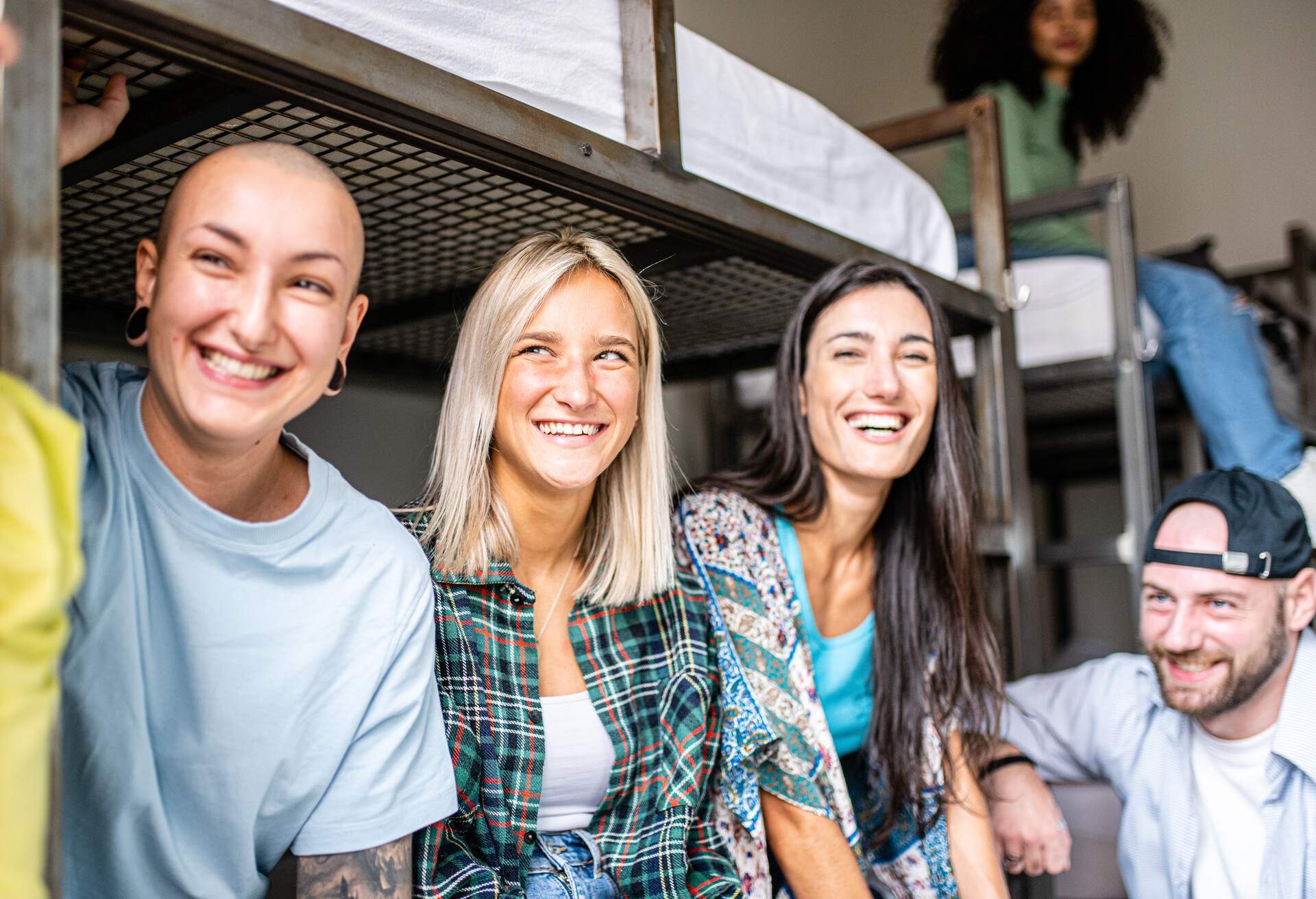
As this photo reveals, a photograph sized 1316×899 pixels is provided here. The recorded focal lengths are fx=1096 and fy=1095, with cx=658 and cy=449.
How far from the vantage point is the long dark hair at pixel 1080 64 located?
9.61 ft

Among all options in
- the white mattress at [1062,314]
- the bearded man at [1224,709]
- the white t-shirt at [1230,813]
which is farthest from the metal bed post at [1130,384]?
the white t-shirt at [1230,813]

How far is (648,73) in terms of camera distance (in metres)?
1.29

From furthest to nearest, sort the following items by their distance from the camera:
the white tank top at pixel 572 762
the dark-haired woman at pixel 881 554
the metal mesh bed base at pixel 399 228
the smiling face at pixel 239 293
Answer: the dark-haired woman at pixel 881 554
the white tank top at pixel 572 762
the metal mesh bed base at pixel 399 228
the smiling face at pixel 239 293

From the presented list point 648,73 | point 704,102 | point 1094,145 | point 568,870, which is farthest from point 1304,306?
point 568,870

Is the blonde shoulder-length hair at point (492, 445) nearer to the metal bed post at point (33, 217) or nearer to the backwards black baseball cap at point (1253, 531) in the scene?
the metal bed post at point (33, 217)

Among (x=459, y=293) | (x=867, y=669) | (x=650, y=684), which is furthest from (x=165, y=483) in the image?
(x=867, y=669)

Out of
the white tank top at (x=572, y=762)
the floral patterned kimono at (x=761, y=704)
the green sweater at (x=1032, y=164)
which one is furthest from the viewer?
the green sweater at (x=1032, y=164)

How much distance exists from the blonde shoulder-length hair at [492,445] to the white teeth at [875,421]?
1.18 ft

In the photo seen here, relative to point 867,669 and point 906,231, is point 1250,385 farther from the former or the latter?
point 867,669

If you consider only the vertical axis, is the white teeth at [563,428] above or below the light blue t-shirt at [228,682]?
above

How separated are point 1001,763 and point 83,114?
1.55 meters

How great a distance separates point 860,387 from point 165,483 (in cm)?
100

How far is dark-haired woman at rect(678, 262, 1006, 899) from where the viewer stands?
1.62m

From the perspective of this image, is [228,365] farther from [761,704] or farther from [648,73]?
[761,704]
